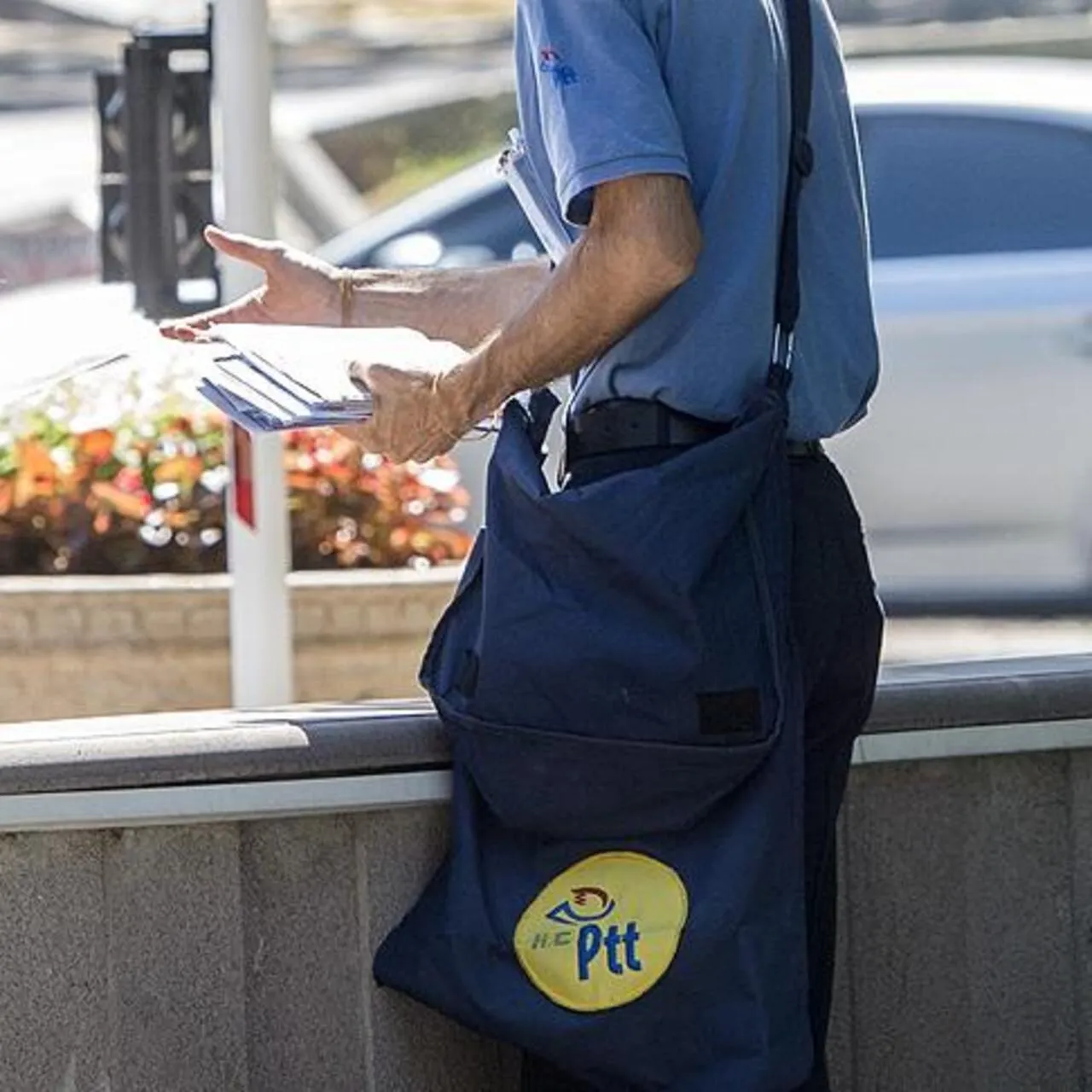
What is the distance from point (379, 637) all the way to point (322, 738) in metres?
3.23

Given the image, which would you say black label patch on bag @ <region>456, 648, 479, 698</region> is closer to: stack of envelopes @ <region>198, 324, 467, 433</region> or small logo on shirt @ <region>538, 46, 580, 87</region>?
stack of envelopes @ <region>198, 324, 467, 433</region>

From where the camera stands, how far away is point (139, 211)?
6656 mm

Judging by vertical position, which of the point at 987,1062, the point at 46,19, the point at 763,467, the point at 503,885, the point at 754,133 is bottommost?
the point at 987,1062

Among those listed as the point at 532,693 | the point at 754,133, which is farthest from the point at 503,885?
the point at 754,133

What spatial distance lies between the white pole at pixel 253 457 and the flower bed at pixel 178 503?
865mm

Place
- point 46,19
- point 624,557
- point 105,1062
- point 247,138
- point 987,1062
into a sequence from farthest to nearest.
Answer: point 46,19, point 247,138, point 987,1062, point 105,1062, point 624,557

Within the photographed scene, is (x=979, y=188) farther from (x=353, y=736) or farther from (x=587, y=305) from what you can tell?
(x=587, y=305)

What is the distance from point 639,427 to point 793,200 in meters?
0.30

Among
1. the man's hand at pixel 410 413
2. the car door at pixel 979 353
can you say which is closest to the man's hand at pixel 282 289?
the man's hand at pixel 410 413

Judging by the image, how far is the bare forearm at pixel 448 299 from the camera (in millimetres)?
3770

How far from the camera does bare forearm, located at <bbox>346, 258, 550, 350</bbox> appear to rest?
3.77 metres

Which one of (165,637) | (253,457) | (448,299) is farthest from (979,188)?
(448,299)

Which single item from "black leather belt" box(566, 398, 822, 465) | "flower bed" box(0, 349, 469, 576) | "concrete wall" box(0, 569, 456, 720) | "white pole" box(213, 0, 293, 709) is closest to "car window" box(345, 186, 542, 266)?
"flower bed" box(0, 349, 469, 576)

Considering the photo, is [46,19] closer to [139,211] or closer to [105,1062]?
[139,211]
